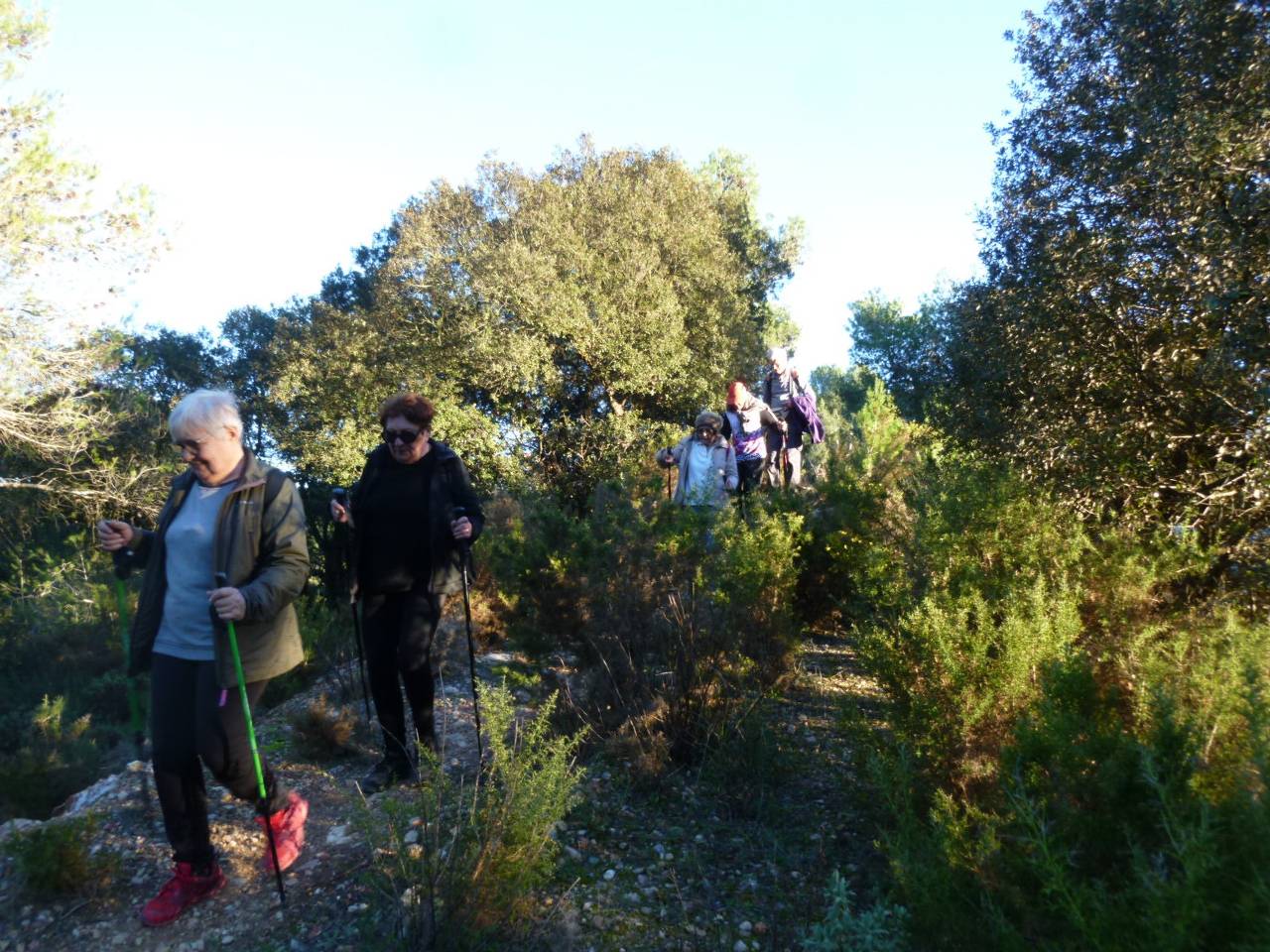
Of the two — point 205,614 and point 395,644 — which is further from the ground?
point 205,614

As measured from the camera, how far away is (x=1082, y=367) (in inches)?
195

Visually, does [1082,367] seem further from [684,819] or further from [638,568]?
[684,819]

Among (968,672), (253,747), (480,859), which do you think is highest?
(968,672)

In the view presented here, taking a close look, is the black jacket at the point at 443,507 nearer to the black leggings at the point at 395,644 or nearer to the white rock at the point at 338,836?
the black leggings at the point at 395,644

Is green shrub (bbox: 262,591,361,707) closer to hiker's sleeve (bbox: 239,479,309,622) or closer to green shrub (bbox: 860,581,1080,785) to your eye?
hiker's sleeve (bbox: 239,479,309,622)

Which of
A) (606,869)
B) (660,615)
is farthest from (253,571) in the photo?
(660,615)

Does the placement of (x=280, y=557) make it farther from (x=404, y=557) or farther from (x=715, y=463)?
(x=715, y=463)

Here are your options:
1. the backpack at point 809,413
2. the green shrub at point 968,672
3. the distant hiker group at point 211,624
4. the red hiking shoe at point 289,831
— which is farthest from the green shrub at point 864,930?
the backpack at point 809,413

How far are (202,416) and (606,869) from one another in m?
2.22

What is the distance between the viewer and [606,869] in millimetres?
3414

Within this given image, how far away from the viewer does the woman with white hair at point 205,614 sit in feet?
10.1

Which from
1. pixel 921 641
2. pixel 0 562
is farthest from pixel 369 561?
pixel 0 562

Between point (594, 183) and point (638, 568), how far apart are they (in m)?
15.6

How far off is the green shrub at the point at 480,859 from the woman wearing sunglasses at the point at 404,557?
1.03 metres
